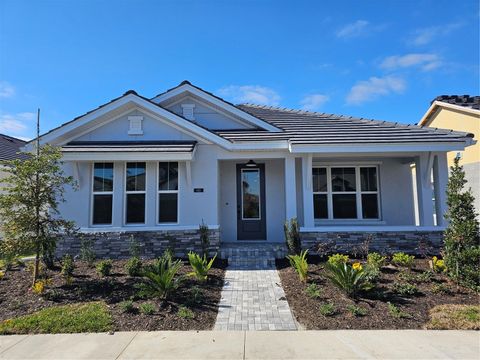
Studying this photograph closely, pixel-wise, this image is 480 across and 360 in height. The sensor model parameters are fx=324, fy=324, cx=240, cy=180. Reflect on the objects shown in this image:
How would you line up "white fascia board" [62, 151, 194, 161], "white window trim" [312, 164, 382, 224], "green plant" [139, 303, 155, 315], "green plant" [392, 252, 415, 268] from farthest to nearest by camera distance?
"white window trim" [312, 164, 382, 224] < "white fascia board" [62, 151, 194, 161] < "green plant" [392, 252, 415, 268] < "green plant" [139, 303, 155, 315]

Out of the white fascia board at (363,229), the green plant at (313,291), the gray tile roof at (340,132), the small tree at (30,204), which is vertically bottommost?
the green plant at (313,291)

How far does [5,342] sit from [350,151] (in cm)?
893

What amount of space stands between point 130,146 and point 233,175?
3.48 meters

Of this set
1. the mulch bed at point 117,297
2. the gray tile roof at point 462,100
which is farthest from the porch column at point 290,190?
the gray tile roof at point 462,100

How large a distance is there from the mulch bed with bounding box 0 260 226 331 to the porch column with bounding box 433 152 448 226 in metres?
6.85

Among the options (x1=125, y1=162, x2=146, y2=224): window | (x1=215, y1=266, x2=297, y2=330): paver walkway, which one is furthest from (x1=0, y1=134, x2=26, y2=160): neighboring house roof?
(x1=215, y1=266, x2=297, y2=330): paver walkway

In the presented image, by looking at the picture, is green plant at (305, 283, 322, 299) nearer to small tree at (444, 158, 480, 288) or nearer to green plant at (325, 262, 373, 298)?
green plant at (325, 262, 373, 298)

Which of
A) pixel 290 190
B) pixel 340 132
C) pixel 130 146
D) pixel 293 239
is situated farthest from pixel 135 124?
pixel 340 132

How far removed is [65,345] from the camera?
466 cm

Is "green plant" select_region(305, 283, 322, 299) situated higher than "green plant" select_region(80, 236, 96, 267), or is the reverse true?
"green plant" select_region(80, 236, 96, 267)

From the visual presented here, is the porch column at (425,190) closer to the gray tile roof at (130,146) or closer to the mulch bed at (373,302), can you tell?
the mulch bed at (373,302)

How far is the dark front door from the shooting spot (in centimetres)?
1084

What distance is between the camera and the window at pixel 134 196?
990cm

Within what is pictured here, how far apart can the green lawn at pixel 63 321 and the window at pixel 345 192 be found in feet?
24.9
